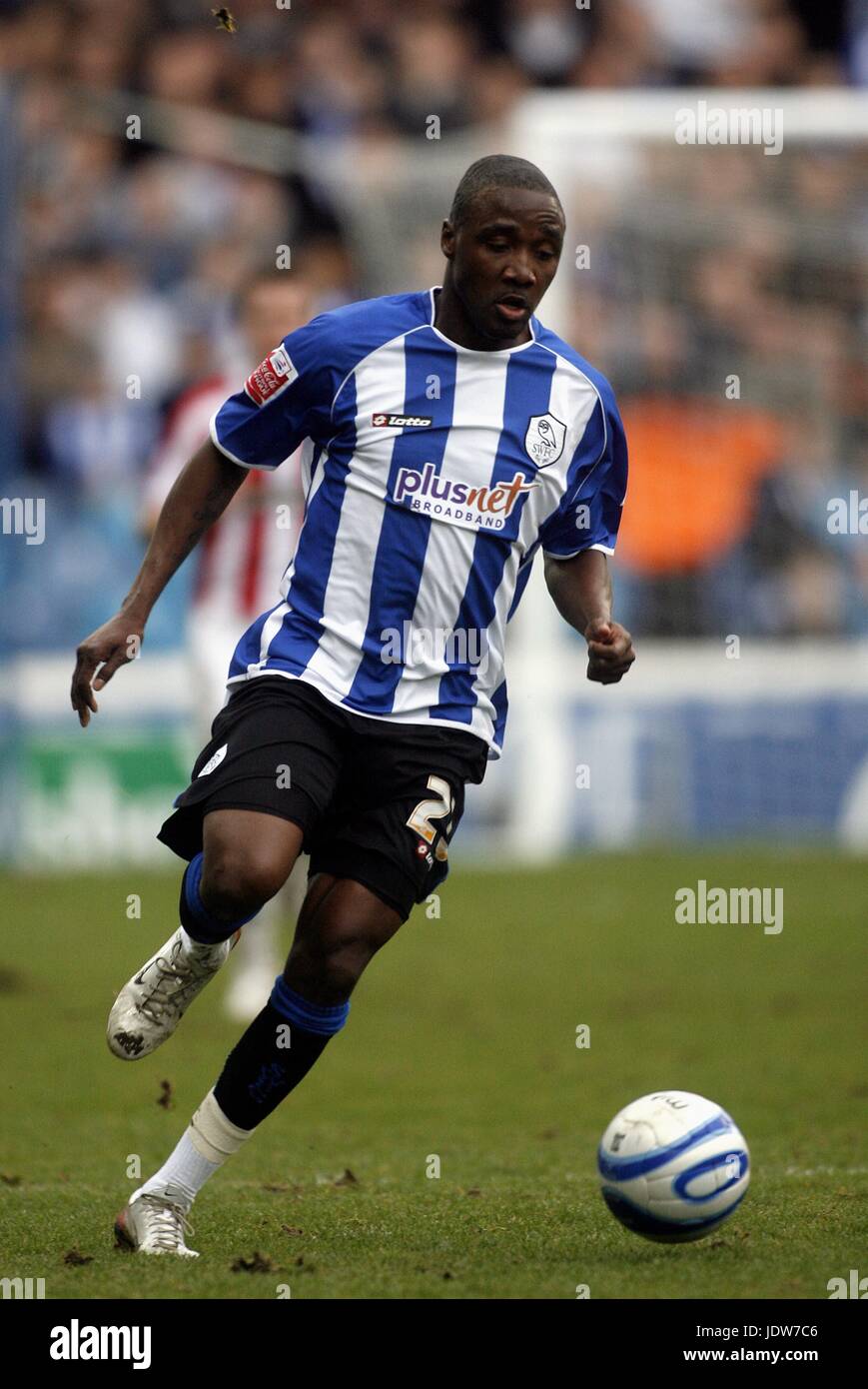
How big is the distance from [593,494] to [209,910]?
1.42 m

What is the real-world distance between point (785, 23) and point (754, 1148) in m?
13.9

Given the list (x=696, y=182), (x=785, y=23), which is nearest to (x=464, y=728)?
(x=696, y=182)

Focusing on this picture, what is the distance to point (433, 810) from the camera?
4.89m

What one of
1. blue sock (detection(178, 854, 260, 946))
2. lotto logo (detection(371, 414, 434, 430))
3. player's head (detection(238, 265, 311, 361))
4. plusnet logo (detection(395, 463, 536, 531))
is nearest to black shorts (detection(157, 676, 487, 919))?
blue sock (detection(178, 854, 260, 946))

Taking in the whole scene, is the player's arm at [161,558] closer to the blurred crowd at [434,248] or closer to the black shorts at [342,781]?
the black shorts at [342,781]

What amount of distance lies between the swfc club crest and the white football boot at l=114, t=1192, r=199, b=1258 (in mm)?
1919

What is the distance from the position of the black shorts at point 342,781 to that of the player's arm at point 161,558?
0.97 feet

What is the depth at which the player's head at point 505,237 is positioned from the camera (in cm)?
482

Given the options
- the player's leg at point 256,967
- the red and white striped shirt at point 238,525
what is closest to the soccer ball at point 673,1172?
the player's leg at point 256,967

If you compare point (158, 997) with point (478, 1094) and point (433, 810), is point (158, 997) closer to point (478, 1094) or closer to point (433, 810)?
point (433, 810)

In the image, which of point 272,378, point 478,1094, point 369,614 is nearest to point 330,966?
point 369,614

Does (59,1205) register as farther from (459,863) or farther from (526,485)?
(459,863)

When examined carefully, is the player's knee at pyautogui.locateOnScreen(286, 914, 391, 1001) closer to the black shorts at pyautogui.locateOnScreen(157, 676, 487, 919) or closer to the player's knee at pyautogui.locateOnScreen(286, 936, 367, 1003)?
the player's knee at pyautogui.locateOnScreen(286, 936, 367, 1003)
